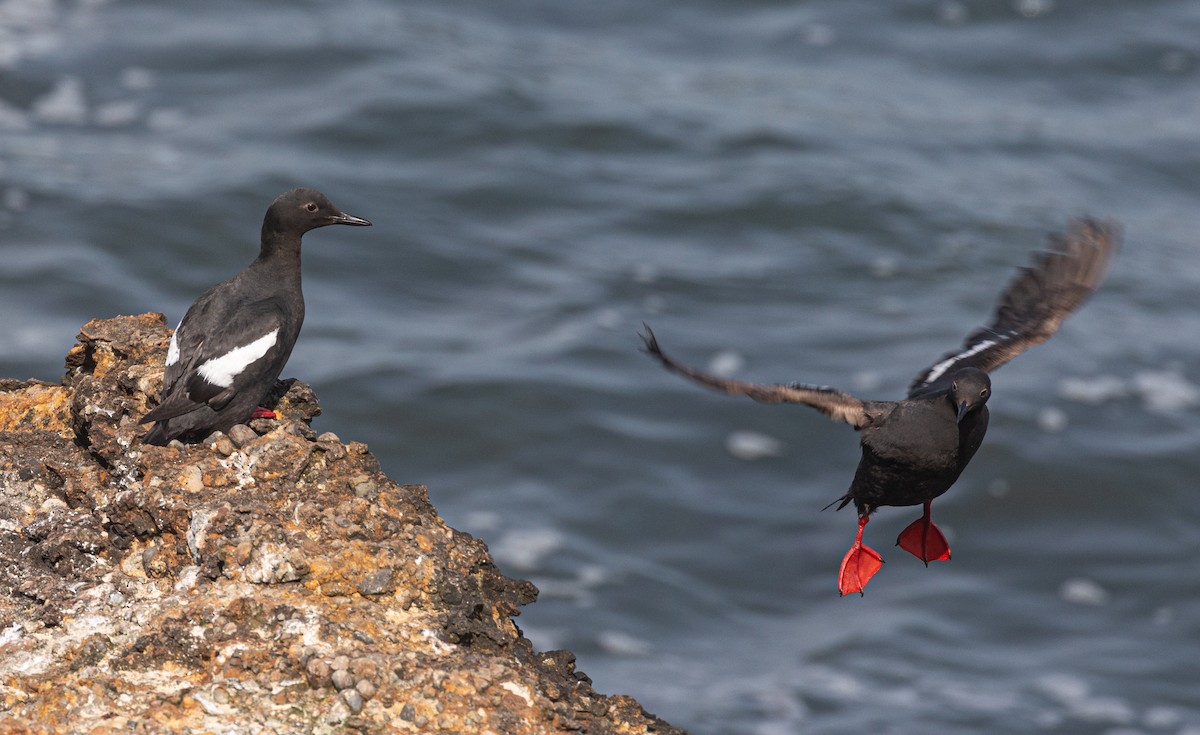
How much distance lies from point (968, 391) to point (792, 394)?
693mm

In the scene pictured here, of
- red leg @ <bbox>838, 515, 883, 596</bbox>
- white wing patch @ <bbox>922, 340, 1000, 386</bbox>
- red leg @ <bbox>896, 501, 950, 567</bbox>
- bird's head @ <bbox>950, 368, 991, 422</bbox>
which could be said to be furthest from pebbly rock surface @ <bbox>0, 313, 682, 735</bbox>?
white wing patch @ <bbox>922, 340, 1000, 386</bbox>

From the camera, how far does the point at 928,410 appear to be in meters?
6.12

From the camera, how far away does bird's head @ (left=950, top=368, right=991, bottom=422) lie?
586 centimetres

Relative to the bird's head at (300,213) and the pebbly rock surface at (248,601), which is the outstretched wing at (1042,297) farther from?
the pebbly rock surface at (248,601)

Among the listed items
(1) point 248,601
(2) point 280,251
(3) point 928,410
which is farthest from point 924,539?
(1) point 248,601

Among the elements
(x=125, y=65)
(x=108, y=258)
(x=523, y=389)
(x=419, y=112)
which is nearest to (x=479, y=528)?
(x=523, y=389)

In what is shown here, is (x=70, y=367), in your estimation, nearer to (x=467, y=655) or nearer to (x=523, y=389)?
(x=467, y=655)

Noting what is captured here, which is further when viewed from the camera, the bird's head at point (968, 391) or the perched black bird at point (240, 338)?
the bird's head at point (968, 391)

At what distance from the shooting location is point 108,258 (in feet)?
53.8

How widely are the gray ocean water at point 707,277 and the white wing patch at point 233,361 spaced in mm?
6711

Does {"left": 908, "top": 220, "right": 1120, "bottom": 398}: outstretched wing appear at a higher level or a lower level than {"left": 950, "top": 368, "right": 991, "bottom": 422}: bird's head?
higher

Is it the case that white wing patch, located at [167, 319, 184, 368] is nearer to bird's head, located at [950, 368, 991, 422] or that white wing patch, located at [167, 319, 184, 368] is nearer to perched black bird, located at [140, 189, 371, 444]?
perched black bird, located at [140, 189, 371, 444]

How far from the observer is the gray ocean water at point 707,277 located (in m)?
12.8

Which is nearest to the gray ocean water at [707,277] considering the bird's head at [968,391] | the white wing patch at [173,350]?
the bird's head at [968,391]
